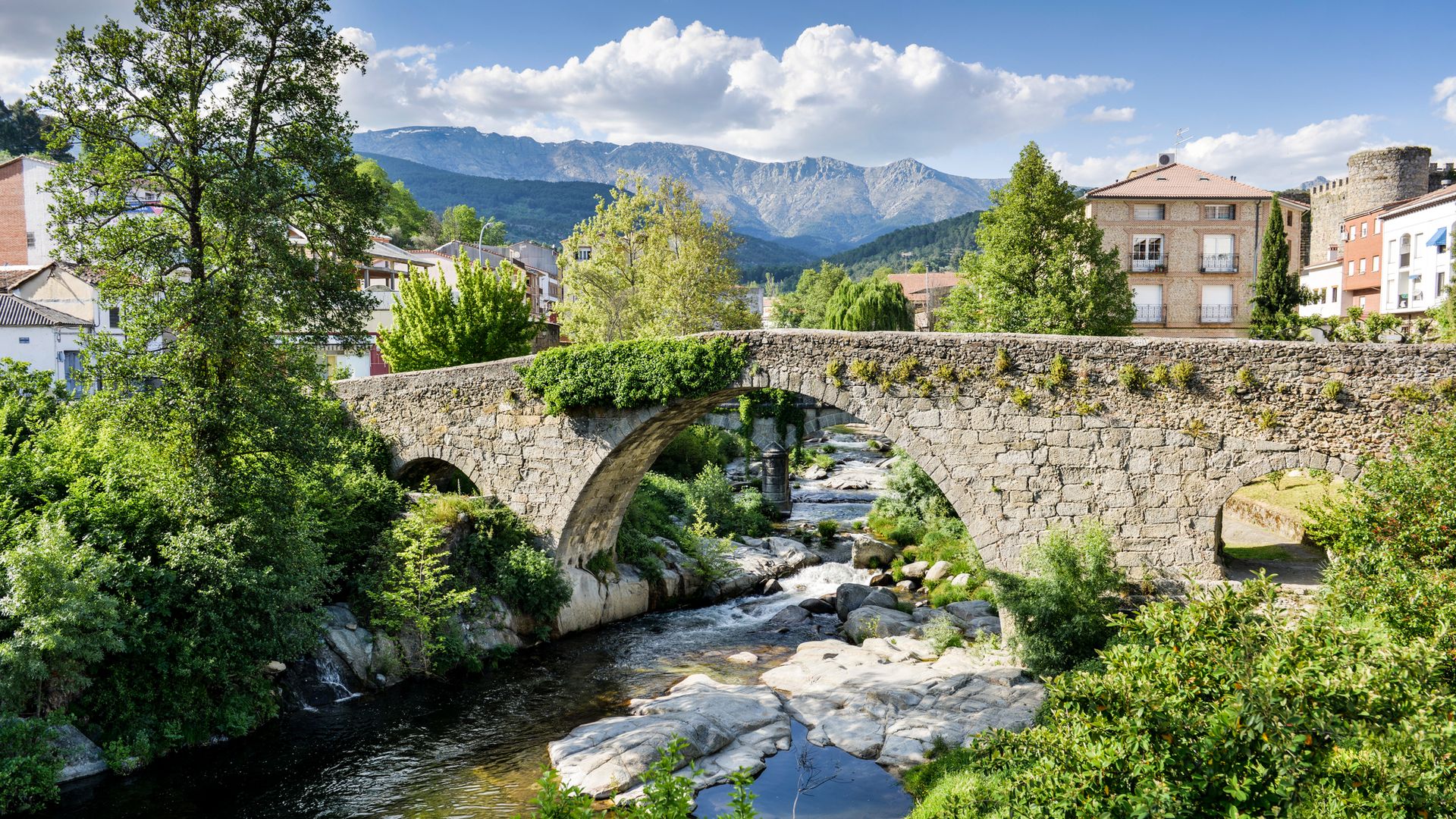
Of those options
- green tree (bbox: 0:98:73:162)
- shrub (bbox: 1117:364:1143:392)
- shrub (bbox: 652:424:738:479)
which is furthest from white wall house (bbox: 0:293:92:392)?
green tree (bbox: 0:98:73:162)

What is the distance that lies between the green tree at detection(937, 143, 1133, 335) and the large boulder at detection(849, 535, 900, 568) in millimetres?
6839

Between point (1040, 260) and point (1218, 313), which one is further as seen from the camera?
point (1218, 313)

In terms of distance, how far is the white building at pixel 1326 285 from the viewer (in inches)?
2013

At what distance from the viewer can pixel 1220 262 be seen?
39156mm

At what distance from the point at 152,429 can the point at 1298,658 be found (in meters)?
14.6

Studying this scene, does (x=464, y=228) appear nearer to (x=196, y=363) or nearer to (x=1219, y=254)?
(x=1219, y=254)

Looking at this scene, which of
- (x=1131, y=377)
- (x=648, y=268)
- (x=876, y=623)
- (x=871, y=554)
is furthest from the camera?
(x=648, y=268)

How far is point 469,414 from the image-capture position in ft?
66.0

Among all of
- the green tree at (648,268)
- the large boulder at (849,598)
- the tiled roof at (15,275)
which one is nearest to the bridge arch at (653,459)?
the large boulder at (849,598)

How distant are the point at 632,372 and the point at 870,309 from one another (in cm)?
3832

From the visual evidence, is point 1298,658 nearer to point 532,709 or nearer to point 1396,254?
point 532,709

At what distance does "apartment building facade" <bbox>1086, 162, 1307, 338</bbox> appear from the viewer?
128ft

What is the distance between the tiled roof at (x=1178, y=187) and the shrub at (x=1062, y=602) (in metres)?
28.1

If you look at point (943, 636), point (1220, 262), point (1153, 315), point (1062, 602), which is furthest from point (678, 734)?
point (1220, 262)
